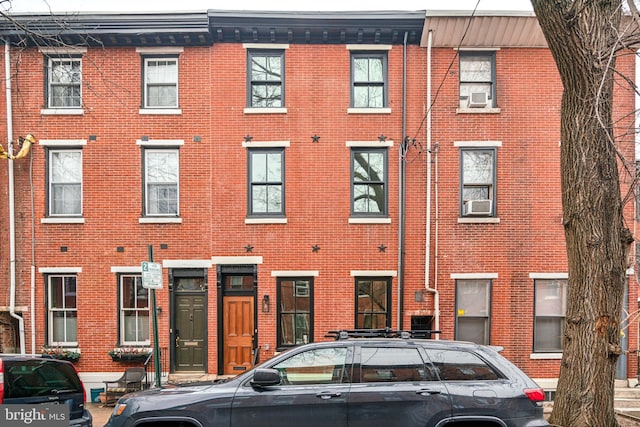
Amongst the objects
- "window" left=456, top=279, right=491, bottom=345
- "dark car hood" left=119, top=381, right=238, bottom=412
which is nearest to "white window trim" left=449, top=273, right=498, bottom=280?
"window" left=456, top=279, right=491, bottom=345

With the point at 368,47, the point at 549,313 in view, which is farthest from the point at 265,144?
the point at 549,313

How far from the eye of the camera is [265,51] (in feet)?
33.6

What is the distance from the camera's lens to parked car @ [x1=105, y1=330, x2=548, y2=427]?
461 centimetres

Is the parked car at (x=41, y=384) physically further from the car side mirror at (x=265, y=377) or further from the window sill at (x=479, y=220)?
the window sill at (x=479, y=220)

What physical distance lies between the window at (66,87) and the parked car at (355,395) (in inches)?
341

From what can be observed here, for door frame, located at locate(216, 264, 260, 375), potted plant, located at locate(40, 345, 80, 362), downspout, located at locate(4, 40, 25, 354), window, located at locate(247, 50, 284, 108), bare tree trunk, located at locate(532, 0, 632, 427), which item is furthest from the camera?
window, located at locate(247, 50, 284, 108)

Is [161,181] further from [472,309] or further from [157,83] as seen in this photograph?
[472,309]

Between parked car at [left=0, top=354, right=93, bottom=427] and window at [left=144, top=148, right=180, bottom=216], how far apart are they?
193 inches

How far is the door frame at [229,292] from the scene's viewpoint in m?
9.88

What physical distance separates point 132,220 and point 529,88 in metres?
10.8

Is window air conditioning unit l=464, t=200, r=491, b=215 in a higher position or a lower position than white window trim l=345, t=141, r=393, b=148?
lower

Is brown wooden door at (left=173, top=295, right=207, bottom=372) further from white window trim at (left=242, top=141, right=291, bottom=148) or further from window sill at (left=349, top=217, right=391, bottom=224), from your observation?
window sill at (left=349, top=217, right=391, bottom=224)

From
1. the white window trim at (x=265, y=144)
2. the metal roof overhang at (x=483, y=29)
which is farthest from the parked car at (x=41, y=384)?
the metal roof overhang at (x=483, y=29)
